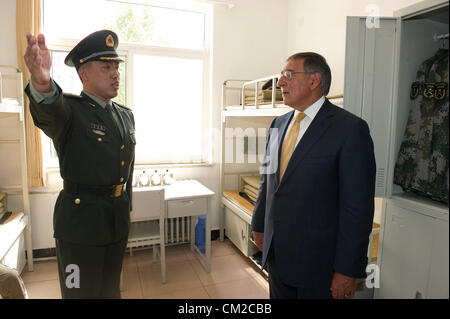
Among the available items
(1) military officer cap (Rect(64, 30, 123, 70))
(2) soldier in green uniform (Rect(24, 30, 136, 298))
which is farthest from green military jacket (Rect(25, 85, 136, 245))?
(1) military officer cap (Rect(64, 30, 123, 70))

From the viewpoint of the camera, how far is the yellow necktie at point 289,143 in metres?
1.02

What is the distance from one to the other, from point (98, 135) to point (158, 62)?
6.36ft

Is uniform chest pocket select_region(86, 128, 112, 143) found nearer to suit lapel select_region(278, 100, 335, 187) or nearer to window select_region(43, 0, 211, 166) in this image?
suit lapel select_region(278, 100, 335, 187)

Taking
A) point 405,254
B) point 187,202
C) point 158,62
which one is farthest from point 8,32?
point 405,254

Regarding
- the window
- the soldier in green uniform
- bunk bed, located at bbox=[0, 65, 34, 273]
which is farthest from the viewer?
the window

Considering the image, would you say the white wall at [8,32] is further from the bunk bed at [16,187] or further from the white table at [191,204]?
the white table at [191,204]

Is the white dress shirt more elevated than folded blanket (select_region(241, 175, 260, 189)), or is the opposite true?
the white dress shirt

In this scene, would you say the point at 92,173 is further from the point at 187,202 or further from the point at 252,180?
the point at 252,180

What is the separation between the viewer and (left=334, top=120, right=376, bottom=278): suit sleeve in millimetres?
885

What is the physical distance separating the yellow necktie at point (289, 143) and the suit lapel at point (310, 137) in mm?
84

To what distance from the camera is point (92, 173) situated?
2.76ft

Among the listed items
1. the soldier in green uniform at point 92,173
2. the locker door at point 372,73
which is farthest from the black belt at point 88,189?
the locker door at point 372,73

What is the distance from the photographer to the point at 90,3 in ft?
7.57
